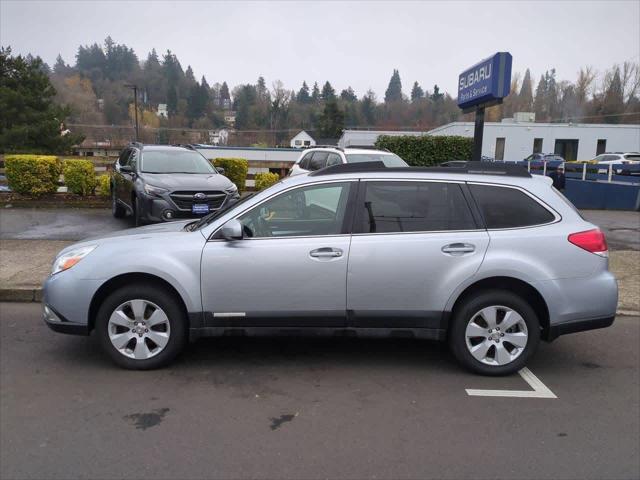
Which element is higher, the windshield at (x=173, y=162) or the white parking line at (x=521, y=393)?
the windshield at (x=173, y=162)

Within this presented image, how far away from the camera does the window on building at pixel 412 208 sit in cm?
448

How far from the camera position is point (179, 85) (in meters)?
152

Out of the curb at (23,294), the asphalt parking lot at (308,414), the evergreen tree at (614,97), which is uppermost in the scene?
the evergreen tree at (614,97)

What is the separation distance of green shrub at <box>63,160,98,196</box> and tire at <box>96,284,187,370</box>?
32.9 feet

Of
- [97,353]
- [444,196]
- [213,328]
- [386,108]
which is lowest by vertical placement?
[97,353]

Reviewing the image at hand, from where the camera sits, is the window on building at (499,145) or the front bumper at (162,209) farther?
the window on building at (499,145)

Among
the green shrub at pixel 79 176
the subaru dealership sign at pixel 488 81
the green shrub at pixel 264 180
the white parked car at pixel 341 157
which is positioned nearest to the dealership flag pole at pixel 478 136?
the subaru dealership sign at pixel 488 81

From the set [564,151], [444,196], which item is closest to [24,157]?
[444,196]

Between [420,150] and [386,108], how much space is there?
11263 cm

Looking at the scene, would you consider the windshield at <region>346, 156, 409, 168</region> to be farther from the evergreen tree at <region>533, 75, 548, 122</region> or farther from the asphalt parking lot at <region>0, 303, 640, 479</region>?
the evergreen tree at <region>533, 75, 548, 122</region>

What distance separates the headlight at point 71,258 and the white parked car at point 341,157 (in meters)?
6.44

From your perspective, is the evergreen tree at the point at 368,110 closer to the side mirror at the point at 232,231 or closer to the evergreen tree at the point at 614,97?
the evergreen tree at the point at 614,97

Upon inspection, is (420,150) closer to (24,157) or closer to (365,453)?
(24,157)

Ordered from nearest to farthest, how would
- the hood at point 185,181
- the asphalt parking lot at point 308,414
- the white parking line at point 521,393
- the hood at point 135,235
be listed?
1. the asphalt parking lot at point 308,414
2. the white parking line at point 521,393
3. the hood at point 135,235
4. the hood at point 185,181
